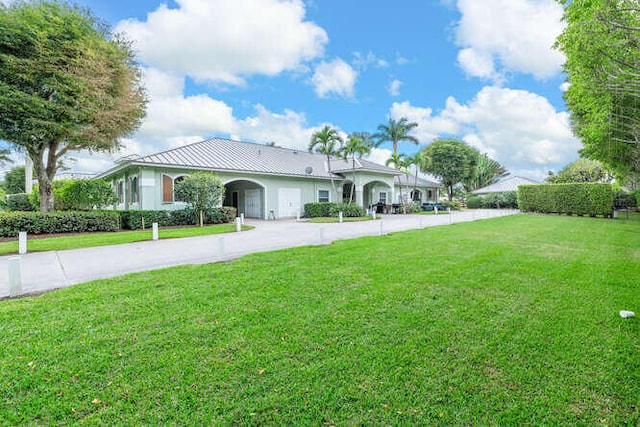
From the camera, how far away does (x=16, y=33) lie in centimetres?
1215

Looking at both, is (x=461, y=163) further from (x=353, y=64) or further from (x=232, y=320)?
(x=232, y=320)

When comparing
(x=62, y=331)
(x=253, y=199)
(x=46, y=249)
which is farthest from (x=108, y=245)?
(x=253, y=199)

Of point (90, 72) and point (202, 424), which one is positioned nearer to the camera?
point (202, 424)

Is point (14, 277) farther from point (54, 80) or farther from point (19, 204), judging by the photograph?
point (19, 204)

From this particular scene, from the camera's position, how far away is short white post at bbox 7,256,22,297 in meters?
4.93

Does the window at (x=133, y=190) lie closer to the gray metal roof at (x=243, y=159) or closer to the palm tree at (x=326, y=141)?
Answer: the gray metal roof at (x=243, y=159)

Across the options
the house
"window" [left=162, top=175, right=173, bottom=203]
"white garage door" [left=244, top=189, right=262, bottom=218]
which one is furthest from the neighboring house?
"window" [left=162, top=175, right=173, bottom=203]

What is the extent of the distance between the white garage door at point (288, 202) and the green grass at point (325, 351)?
1738 centimetres

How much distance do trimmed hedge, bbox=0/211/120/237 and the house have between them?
272cm

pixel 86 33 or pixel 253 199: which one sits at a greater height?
pixel 86 33

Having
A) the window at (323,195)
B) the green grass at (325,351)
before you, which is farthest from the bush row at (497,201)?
the green grass at (325,351)

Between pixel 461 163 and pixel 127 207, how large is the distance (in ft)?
143

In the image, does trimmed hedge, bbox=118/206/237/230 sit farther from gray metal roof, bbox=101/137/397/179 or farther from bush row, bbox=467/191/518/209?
bush row, bbox=467/191/518/209

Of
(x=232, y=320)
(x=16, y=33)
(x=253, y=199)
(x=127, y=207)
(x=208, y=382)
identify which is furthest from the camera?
(x=253, y=199)
